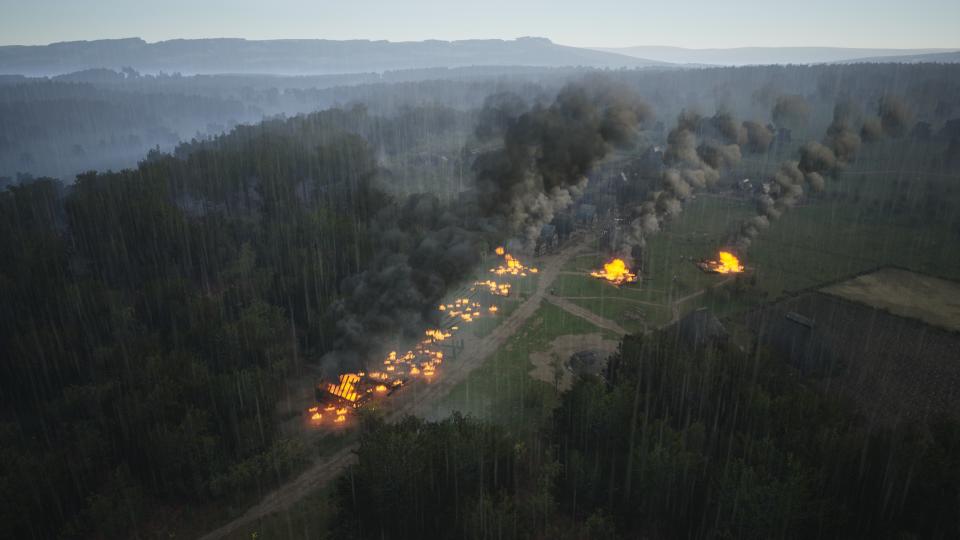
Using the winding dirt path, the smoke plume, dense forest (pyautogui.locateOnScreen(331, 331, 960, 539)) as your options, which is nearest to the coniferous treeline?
dense forest (pyautogui.locateOnScreen(331, 331, 960, 539))

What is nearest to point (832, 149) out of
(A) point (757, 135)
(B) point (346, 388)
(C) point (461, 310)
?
(A) point (757, 135)

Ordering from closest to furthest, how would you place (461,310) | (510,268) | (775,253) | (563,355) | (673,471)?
(673,471)
(563,355)
(461,310)
(510,268)
(775,253)

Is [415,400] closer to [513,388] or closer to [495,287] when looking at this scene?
[513,388]

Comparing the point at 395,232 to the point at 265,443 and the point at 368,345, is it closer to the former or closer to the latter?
the point at 368,345

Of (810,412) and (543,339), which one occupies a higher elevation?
(810,412)

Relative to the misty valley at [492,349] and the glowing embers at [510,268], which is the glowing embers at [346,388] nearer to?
the misty valley at [492,349]

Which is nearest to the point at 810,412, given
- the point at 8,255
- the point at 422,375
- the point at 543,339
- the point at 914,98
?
the point at 543,339

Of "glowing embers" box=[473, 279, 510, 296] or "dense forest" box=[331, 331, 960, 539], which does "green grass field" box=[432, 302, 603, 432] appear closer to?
"dense forest" box=[331, 331, 960, 539]
